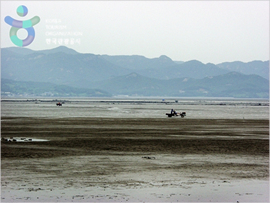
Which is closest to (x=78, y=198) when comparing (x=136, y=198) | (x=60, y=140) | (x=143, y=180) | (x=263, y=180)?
(x=136, y=198)

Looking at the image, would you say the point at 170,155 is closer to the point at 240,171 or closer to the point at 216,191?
the point at 240,171

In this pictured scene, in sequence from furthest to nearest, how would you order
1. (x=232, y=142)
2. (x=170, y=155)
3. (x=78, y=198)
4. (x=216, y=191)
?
1. (x=232, y=142)
2. (x=170, y=155)
3. (x=216, y=191)
4. (x=78, y=198)

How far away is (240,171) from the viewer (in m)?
30.2

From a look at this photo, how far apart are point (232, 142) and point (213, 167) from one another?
1626cm

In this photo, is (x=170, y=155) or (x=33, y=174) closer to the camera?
(x=33, y=174)

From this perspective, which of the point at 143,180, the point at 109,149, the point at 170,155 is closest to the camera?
the point at 143,180

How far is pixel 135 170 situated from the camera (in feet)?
98.4

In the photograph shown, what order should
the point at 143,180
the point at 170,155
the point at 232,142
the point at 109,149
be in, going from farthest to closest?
the point at 232,142
the point at 109,149
the point at 170,155
the point at 143,180

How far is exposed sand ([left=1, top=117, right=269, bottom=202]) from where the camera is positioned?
23703 millimetres

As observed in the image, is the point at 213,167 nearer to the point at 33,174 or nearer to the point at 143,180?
the point at 143,180

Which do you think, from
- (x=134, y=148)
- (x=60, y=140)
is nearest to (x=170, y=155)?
(x=134, y=148)

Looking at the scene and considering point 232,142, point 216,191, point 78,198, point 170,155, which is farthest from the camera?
point 232,142

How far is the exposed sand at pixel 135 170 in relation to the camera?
23.7 m

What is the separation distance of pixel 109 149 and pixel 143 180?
548 inches
